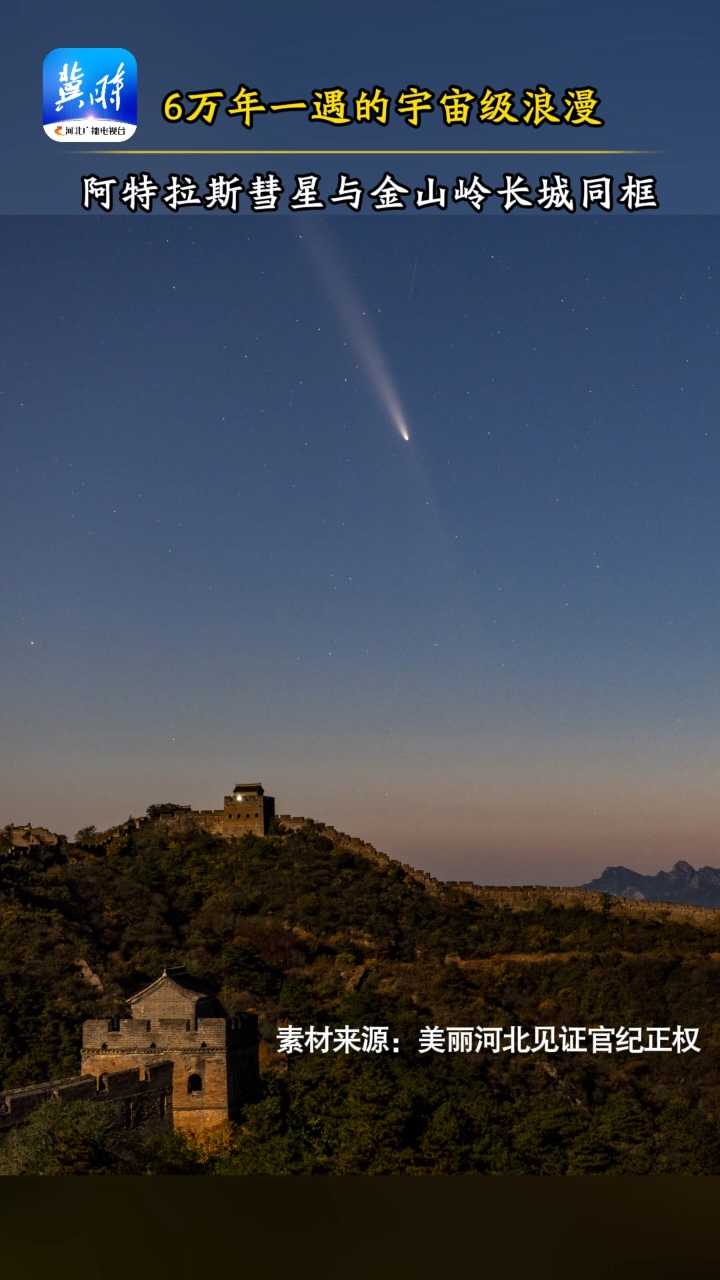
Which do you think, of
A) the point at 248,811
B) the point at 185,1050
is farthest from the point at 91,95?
the point at 248,811

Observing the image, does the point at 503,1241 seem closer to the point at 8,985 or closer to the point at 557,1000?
the point at 8,985

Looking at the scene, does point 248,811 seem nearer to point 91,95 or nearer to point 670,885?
point 670,885

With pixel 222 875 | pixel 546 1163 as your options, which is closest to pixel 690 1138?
pixel 546 1163

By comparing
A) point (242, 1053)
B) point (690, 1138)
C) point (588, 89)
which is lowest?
point (690, 1138)

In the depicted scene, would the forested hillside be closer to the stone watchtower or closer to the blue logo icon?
the stone watchtower

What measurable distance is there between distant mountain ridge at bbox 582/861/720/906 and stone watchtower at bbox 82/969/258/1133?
18.8ft

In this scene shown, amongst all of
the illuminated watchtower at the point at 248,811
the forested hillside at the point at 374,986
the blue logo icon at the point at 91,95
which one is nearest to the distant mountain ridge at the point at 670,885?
the forested hillside at the point at 374,986

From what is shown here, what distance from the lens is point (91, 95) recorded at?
5.63 m

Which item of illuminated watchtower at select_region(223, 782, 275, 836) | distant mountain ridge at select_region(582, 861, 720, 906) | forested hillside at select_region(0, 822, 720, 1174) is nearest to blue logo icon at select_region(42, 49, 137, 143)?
forested hillside at select_region(0, 822, 720, 1174)

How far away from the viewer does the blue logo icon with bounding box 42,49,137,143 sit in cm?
557

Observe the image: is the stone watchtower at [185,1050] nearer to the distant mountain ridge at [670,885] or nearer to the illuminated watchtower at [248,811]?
the distant mountain ridge at [670,885]

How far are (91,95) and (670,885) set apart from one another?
12410mm

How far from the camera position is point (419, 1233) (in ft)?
9.43

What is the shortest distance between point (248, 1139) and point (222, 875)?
929cm
